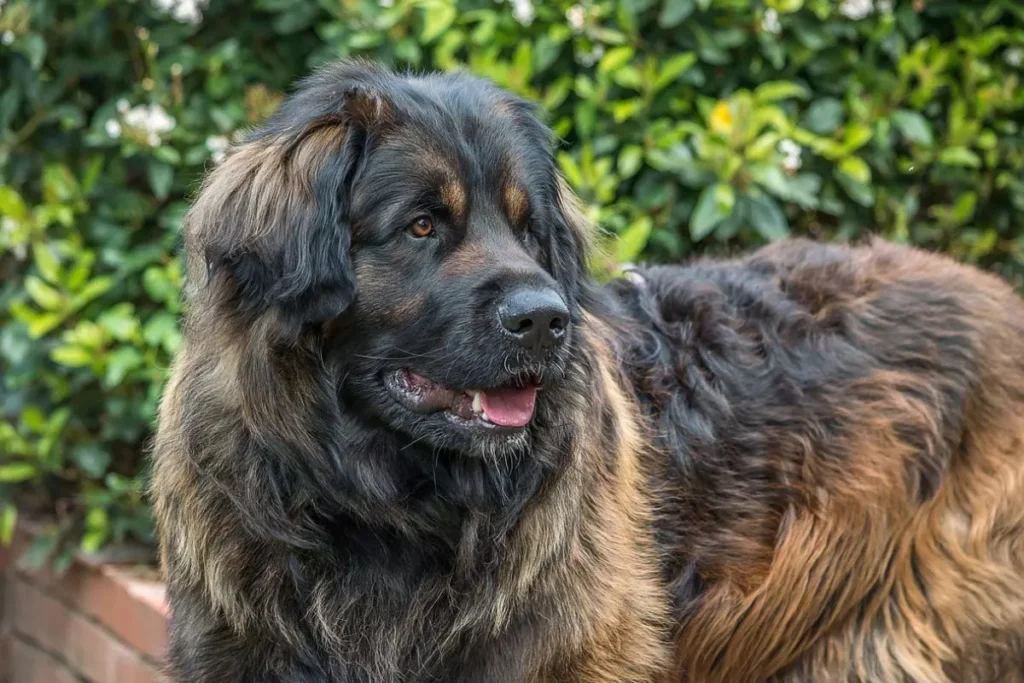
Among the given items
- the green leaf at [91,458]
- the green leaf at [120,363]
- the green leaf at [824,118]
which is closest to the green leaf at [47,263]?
Result: the green leaf at [120,363]

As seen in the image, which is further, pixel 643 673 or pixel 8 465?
pixel 8 465

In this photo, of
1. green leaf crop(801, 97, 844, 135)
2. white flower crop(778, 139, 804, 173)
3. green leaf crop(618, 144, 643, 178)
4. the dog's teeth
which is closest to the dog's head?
the dog's teeth

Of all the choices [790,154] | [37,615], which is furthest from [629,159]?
[37,615]

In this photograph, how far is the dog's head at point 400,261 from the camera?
8.84ft

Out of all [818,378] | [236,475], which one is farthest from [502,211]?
[818,378]

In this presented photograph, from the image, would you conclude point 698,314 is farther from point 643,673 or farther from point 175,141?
point 175,141

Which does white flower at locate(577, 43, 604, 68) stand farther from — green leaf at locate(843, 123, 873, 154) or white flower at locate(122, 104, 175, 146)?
white flower at locate(122, 104, 175, 146)

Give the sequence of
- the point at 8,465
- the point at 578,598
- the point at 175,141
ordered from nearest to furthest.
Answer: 1. the point at 578,598
2. the point at 175,141
3. the point at 8,465

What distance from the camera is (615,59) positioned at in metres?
4.40

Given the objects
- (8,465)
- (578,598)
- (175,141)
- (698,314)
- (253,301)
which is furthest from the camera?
(8,465)

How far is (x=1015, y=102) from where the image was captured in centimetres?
496

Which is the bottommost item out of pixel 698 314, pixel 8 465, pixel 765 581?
pixel 8 465

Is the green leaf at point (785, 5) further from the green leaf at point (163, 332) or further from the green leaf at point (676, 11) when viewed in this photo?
the green leaf at point (163, 332)

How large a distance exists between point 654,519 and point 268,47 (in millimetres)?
2857
